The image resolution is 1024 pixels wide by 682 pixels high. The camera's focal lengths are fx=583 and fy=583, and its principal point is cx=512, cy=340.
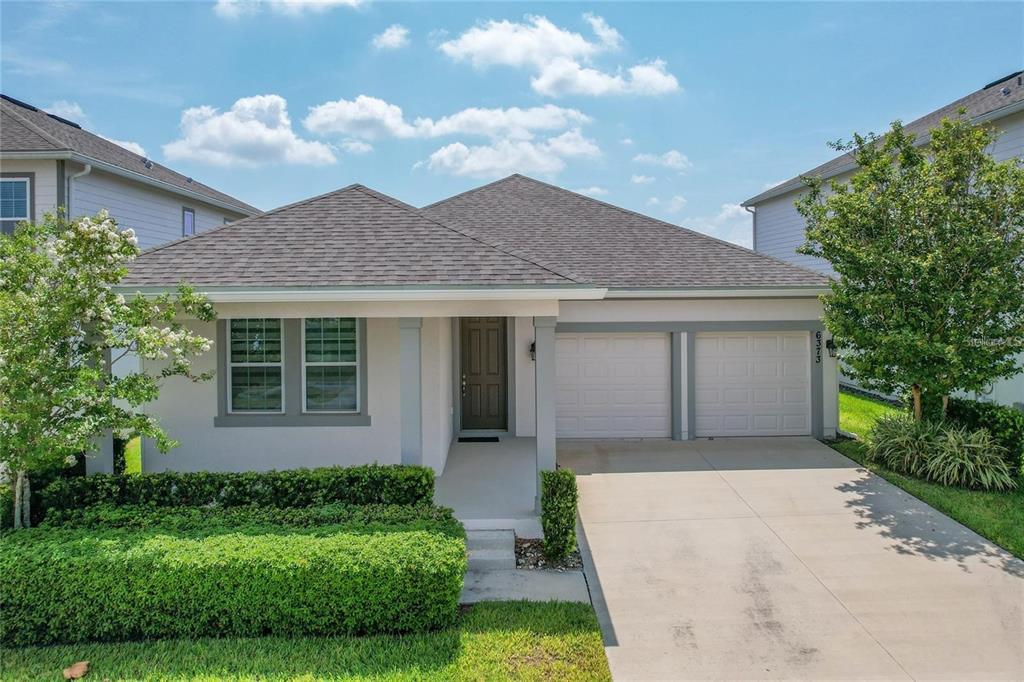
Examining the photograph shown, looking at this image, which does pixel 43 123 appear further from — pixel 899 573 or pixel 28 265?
pixel 899 573

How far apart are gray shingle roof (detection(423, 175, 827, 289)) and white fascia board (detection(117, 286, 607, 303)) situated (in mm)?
2730

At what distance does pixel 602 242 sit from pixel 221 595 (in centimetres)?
1018

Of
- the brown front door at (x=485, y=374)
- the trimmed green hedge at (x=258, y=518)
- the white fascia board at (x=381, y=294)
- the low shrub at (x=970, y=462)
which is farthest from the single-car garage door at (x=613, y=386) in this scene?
the trimmed green hedge at (x=258, y=518)

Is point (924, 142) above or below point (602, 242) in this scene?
above

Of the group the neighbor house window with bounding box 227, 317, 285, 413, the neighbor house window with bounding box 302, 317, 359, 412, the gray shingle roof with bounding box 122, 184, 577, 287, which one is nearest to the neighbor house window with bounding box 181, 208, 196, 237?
the gray shingle roof with bounding box 122, 184, 577, 287

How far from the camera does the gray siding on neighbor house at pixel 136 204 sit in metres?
13.6

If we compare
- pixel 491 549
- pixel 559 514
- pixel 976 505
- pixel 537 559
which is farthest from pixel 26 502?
pixel 976 505

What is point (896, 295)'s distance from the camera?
876 cm

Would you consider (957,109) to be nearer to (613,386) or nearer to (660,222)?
(660,222)

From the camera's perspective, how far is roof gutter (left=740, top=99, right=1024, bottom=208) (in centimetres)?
1127

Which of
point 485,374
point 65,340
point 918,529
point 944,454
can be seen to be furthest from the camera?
point 485,374

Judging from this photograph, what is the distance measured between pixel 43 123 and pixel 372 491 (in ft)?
50.8

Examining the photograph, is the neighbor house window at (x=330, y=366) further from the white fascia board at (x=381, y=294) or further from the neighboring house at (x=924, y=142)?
the neighboring house at (x=924, y=142)

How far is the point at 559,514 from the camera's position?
6125 millimetres
